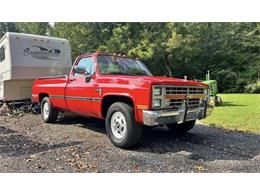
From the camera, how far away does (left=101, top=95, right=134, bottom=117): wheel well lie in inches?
248

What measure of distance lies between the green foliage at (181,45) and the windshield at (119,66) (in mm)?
22130

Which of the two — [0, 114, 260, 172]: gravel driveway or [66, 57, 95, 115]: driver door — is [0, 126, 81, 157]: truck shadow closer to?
[0, 114, 260, 172]: gravel driveway

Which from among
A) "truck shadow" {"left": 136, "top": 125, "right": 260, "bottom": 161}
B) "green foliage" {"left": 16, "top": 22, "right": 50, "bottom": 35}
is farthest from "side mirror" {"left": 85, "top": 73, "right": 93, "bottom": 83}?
"green foliage" {"left": 16, "top": 22, "right": 50, "bottom": 35}

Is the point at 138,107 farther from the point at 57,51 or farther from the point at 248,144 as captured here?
the point at 57,51

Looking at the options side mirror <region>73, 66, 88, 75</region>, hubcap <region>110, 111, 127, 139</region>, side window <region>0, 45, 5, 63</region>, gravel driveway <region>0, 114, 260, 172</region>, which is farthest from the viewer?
side window <region>0, 45, 5, 63</region>

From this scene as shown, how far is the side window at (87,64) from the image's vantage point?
7.34 meters

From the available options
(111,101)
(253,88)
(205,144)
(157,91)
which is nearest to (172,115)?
(157,91)

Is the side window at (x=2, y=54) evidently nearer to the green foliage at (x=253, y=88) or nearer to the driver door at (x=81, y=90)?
the driver door at (x=81, y=90)

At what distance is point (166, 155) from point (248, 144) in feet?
7.27

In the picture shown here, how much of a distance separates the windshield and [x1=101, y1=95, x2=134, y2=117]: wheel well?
69cm

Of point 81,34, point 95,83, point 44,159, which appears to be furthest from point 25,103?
point 81,34

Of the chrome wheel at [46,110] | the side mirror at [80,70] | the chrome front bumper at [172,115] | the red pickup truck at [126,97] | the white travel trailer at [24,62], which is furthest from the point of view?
the white travel trailer at [24,62]

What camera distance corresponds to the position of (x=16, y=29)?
141ft

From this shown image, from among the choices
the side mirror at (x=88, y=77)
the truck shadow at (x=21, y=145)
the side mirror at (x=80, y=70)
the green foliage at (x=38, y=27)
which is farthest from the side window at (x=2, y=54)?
the green foliage at (x=38, y=27)
